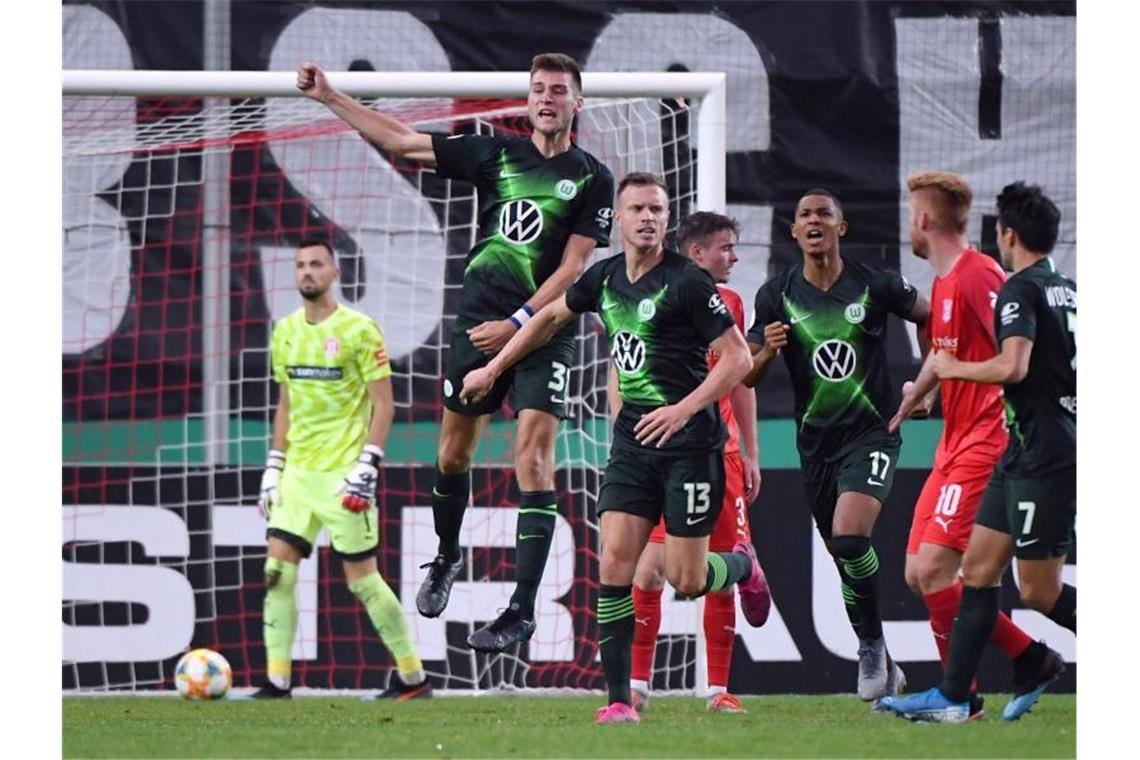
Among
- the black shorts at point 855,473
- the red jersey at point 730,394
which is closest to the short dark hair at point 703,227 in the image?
the red jersey at point 730,394

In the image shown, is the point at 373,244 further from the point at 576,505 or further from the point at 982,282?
the point at 982,282

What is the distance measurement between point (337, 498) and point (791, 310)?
2.99m

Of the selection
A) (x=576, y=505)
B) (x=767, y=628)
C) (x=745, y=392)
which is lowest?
(x=767, y=628)

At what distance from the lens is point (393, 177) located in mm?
11000

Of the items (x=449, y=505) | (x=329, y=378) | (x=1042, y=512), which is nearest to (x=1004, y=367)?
(x=1042, y=512)

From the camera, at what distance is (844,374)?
7906mm

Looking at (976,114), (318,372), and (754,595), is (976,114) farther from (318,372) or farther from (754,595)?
(318,372)

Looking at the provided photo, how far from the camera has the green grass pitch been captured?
6477 mm

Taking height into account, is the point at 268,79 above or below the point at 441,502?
above

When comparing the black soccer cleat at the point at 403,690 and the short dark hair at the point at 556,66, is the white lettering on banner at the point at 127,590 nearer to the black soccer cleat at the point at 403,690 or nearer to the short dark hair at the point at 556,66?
the black soccer cleat at the point at 403,690

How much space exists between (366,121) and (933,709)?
3.13 meters

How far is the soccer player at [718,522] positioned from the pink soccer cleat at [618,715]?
0.92 metres

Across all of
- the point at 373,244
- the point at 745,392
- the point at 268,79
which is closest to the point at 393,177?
the point at 373,244

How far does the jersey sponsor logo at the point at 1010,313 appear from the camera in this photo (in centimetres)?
Result: 662
